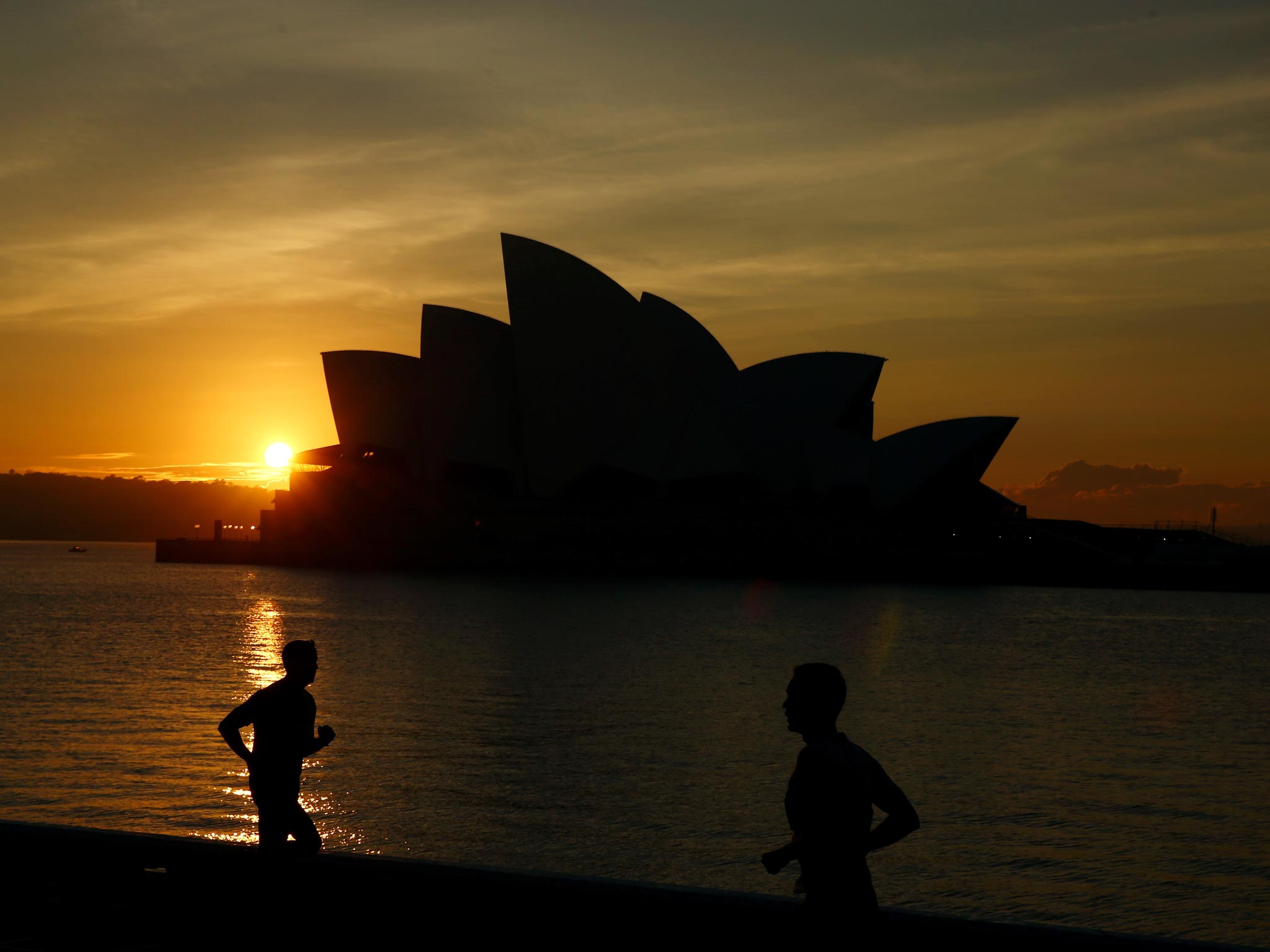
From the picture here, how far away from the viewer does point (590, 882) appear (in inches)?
175

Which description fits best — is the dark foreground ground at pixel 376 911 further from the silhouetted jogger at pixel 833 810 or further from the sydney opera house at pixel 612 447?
the sydney opera house at pixel 612 447

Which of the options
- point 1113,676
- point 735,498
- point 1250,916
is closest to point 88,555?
point 735,498

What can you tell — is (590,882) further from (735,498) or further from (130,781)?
(735,498)

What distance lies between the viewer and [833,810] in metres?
3.12

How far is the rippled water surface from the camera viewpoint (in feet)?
29.0

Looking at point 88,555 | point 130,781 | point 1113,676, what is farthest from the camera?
point 88,555

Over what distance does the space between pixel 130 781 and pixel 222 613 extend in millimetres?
28232

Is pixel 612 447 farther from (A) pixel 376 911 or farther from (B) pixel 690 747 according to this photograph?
(A) pixel 376 911

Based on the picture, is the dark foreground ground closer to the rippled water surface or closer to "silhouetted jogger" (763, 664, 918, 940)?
"silhouetted jogger" (763, 664, 918, 940)

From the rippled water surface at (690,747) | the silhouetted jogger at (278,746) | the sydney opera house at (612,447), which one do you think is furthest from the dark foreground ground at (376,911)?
the sydney opera house at (612,447)

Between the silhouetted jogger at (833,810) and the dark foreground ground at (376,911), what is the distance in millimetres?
900

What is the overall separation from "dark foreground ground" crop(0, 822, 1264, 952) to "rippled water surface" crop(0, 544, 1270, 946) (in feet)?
13.3

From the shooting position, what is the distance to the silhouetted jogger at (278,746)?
4660mm

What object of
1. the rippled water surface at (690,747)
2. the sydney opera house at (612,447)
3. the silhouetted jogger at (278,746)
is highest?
the sydney opera house at (612,447)
